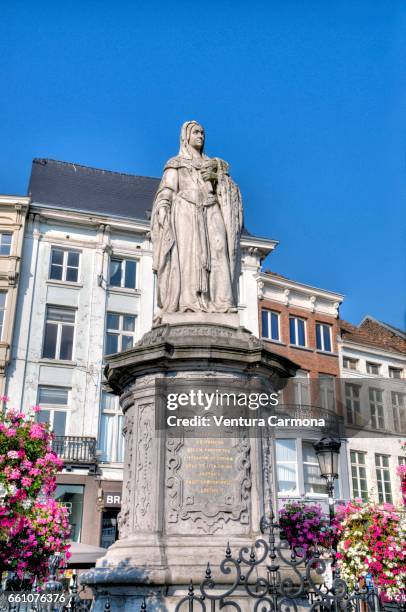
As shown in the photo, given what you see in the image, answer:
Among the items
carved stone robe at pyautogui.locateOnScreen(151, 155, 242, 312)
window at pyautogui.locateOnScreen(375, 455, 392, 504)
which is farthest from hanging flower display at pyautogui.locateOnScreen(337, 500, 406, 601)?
window at pyautogui.locateOnScreen(375, 455, 392, 504)

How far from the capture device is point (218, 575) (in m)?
7.13

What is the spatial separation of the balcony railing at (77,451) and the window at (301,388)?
11552 mm

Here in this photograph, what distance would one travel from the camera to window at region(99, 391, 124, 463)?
100 ft

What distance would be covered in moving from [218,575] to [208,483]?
1120 mm

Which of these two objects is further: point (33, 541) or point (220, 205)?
point (33, 541)

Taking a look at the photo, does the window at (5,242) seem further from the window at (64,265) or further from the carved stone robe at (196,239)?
the carved stone robe at (196,239)

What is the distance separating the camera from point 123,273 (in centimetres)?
3456

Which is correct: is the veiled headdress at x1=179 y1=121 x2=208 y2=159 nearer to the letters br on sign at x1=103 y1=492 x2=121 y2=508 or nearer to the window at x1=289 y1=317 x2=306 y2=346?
the letters br on sign at x1=103 y1=492 x2=121 y2=508

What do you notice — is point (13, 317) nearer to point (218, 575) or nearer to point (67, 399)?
point (67, 399)

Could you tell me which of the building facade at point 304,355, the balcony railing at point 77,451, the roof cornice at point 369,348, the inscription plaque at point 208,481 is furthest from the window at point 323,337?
the inscription plaque at point 208,481

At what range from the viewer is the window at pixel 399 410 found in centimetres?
3856

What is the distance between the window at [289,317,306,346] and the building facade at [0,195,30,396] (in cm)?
1516

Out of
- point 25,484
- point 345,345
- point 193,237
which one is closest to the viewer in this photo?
point 193,237

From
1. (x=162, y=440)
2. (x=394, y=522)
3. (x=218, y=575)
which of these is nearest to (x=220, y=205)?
(x=162, y=440)
